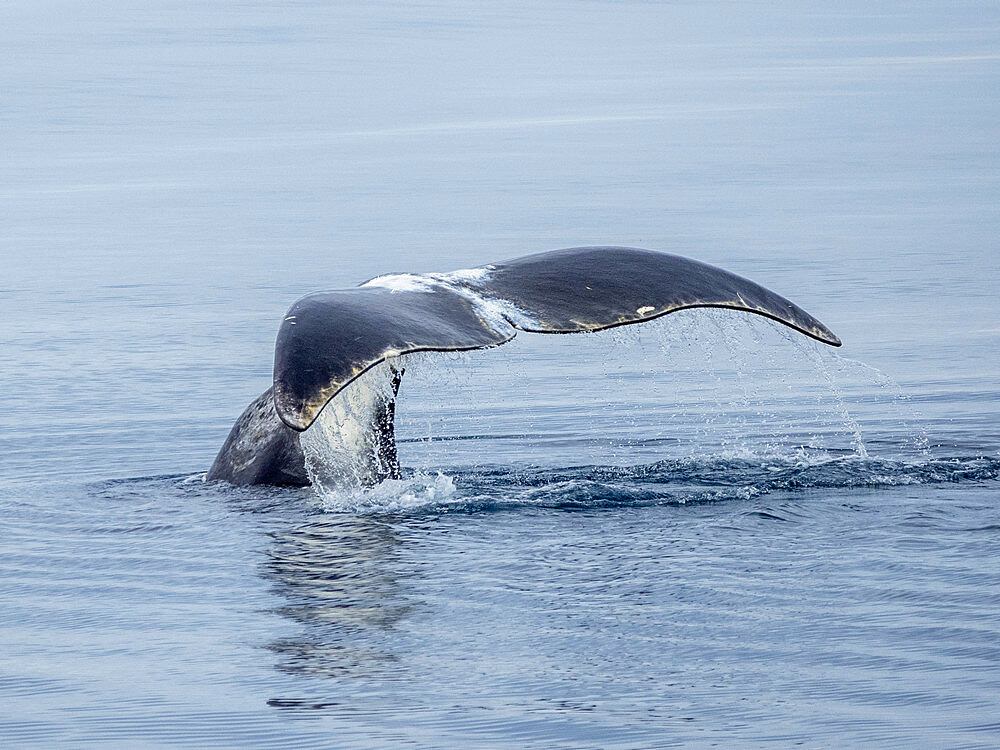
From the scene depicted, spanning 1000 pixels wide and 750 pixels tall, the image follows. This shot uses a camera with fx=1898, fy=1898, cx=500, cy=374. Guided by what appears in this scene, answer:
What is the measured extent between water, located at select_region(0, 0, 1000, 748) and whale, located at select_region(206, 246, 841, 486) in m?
0.26

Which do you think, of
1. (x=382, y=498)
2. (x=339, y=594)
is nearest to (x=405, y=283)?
(x=339, y=594)

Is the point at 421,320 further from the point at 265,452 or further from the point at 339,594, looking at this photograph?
the point at 265,452

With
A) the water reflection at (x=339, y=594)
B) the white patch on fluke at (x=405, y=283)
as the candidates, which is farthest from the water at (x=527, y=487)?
the white patch on fluke at (x=405, y=283)

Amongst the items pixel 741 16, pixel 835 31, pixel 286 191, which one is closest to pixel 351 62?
pixel 835 31

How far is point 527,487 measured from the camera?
7.27 meters

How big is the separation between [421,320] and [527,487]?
1974mm

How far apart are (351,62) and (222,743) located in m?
54.0

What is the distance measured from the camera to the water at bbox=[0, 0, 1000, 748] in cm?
466

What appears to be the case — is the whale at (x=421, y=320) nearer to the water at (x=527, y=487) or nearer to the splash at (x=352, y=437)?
the splash at (x=352, y=437)

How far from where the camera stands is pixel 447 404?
9758 millimetres

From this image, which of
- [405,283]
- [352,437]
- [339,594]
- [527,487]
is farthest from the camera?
[527,487]

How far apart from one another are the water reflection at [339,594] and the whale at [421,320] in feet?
1.25

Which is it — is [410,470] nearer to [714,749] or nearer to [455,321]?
[455,321]

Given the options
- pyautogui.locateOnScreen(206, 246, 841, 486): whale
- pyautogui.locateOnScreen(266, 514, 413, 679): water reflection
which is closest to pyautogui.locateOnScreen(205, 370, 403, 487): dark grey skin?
pyautogui.locateOnScreen(206, 246, 841, 486): whale
